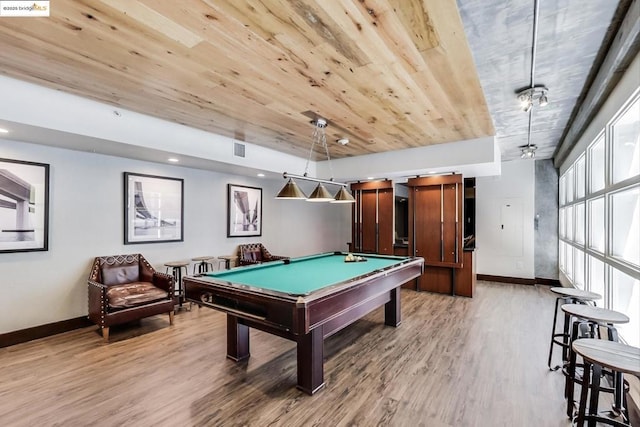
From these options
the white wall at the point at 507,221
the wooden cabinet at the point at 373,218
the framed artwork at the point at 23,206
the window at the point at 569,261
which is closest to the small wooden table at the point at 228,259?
the framed artwork at the point at 23,206

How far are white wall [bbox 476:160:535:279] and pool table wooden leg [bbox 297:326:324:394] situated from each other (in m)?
6.29

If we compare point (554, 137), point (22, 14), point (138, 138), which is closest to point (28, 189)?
point (138, 138)

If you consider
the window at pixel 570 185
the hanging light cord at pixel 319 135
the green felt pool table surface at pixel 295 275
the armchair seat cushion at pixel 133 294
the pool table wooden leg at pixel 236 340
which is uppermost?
the hanging light cord at pixel 319 135

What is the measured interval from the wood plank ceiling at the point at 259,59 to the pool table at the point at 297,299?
184 cm

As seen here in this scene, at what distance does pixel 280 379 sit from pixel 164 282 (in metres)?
2.48

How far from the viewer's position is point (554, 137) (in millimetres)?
4988

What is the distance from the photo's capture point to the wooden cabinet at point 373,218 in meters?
6.44

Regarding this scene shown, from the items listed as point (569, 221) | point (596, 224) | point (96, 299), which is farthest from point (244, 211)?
point (569, 221)

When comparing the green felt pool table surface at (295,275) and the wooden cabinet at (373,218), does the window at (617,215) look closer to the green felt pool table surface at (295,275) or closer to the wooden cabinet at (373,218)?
the green felt pool table surface at (295,275)

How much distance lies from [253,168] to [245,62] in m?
2.89

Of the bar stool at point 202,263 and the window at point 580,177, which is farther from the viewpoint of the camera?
the bar stool at point 202,263

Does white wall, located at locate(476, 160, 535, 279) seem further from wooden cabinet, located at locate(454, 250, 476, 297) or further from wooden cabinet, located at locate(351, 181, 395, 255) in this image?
wooden cabinet, located at locate(351, 181, 395, 255)

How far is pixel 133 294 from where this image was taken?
396cm

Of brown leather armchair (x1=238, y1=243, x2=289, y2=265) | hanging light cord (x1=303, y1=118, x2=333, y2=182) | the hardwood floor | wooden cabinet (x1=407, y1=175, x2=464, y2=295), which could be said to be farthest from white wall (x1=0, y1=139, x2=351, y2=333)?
wooden cabinet (x1=407, y1=175, x2=464, y2=295)
